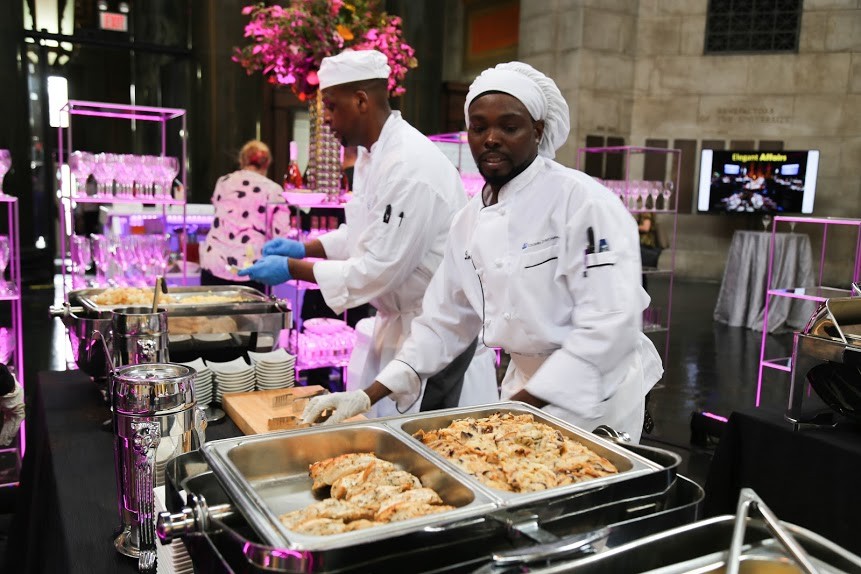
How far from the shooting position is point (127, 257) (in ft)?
10.7

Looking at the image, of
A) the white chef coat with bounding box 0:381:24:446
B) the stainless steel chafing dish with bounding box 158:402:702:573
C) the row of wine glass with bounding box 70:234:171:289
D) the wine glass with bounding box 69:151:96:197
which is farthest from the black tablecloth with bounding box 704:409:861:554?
the wine glass with bounding box 69:151:96:197

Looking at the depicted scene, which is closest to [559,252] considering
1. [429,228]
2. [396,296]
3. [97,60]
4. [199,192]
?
[429,228]

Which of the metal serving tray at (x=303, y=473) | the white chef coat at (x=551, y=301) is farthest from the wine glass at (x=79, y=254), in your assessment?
the metal serving tray at (x=303, y=473)

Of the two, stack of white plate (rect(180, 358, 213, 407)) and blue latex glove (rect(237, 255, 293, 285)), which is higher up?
blue latex glove (rect(237, 255, 293, 285))

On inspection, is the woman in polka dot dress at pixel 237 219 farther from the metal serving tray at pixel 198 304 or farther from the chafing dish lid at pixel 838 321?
the chafing dish lid at pixel 838 321

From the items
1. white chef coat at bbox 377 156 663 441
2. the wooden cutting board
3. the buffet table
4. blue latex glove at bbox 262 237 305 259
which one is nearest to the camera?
white chef coat at bbox 377 156 663 441

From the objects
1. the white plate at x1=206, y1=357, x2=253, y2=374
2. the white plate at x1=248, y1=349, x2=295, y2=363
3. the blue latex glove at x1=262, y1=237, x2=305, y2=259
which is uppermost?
the blue latex glove at x1=262, y1=237, x2=305, y2=259

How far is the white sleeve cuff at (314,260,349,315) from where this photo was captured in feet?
7.91

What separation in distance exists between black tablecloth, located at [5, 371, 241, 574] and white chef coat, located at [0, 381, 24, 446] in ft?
0.52

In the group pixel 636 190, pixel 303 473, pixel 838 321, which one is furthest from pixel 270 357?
pixel 636 190

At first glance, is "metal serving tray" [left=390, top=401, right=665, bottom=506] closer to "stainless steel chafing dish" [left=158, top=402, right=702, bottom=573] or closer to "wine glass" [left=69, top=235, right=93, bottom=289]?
"stainless steel chafing dish" [left=158, top=402, right=702, bottom=573]

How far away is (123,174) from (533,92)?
104 inches

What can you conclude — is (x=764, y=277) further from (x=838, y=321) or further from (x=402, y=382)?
(x=402, y=382)

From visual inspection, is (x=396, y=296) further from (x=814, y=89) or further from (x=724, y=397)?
(x=814, y=89)
